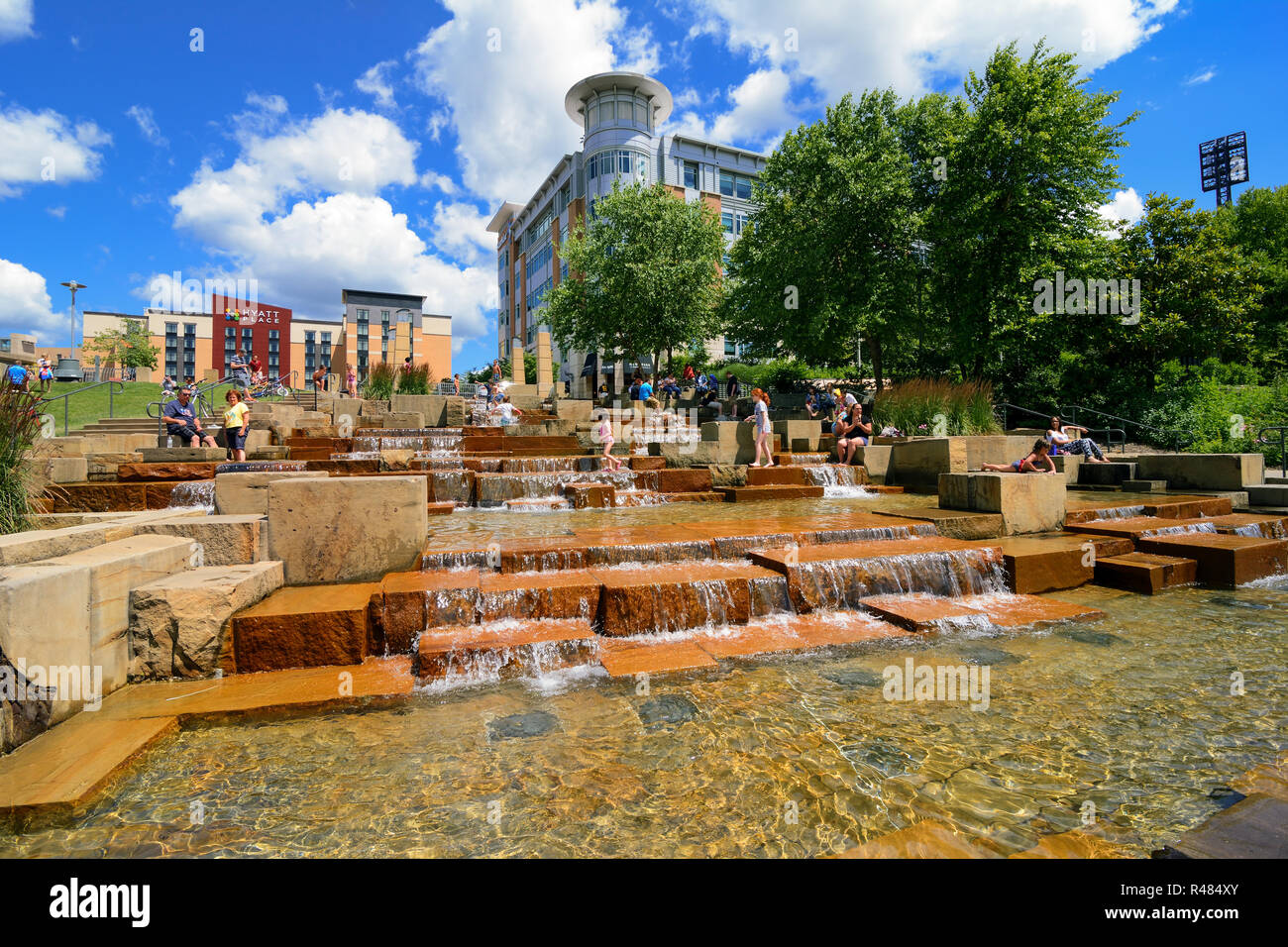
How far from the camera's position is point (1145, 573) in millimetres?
6684

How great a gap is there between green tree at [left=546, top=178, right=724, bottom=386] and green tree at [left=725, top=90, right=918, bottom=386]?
542 centimetres

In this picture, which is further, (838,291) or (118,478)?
(838,291)

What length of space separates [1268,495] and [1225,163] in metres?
60.2

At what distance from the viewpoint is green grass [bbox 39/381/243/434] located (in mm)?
20797

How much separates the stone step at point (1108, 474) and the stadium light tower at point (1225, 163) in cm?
5532

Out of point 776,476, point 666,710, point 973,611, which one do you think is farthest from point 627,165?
point 666,710

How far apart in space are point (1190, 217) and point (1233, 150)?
150 ft

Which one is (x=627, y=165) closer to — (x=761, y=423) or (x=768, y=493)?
(x=761, y=423)

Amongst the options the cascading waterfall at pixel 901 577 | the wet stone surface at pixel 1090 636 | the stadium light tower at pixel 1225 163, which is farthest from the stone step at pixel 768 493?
the stadium light tower at pixel 1225 163

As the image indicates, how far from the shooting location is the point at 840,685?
4215mm

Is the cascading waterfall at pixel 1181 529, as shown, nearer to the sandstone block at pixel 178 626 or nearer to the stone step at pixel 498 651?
the stone step at pixel 498 651

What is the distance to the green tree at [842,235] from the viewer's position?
21.5 m

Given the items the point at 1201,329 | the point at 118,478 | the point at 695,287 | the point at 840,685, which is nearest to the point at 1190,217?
the point at 1201,329
